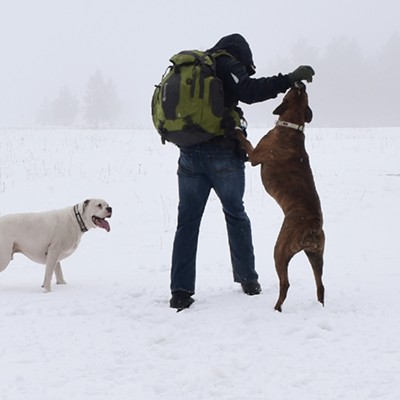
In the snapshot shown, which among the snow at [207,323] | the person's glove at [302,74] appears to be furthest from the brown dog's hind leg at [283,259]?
the person's glove at [302,74]

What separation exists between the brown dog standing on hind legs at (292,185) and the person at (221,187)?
22 centimetres

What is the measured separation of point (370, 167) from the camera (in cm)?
1370

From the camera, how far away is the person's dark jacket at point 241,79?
13.1 ft

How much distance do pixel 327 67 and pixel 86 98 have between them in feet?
95.0

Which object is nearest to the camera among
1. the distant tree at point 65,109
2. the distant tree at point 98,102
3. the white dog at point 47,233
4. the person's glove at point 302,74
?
the person's glove at point 302,74

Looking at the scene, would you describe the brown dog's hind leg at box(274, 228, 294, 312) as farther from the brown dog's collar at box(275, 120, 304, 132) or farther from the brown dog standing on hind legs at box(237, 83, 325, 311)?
the brown dog's collar at box(275, 120, 304, 132)

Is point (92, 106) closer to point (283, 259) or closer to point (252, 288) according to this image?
point (252, 288)

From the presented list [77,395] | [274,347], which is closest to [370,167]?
[274,347]

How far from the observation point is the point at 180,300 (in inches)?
173

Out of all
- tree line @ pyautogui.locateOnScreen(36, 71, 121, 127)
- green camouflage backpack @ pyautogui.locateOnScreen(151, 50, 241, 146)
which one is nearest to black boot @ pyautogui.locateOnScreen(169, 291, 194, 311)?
green camouflage backpack @ pyautogui.locateOnScreen(151, 50, 241, 146)

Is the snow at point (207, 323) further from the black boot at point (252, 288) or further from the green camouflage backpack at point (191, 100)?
the green camouflage backpack at point (191, 100)

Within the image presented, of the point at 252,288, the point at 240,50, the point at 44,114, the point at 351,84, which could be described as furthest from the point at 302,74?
the point at 44,114

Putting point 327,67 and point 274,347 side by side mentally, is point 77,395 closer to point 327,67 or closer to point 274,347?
point 274,347

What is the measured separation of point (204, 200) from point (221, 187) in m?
0.22
